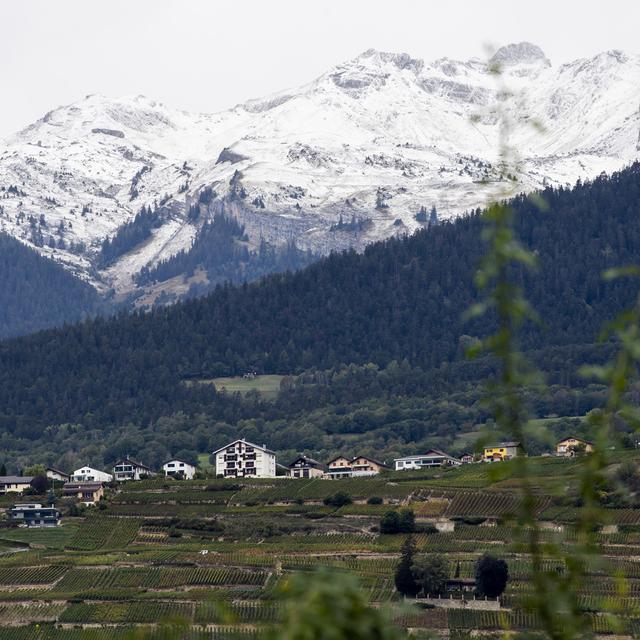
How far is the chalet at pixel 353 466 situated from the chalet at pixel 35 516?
46.2 metres

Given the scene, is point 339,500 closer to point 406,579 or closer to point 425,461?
point 406,579

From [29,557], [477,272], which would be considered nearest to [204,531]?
[29,557]

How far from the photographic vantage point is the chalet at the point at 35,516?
488 ft

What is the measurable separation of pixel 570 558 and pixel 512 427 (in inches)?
37.4

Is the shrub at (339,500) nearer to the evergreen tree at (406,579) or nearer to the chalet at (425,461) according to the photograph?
the evergreen tree at (406,579)

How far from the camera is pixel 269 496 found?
154 m

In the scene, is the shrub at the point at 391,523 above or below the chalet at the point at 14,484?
below

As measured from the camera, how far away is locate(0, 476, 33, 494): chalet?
174 m

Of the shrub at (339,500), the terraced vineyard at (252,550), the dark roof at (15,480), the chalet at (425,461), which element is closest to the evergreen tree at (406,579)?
the terraced vineyard at (252,550)

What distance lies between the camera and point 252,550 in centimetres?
12938

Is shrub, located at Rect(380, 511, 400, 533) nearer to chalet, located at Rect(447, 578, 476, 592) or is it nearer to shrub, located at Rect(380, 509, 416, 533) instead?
shrub, located at Rect(380, 509, 416, 533)

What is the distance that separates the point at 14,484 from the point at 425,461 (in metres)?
47.9

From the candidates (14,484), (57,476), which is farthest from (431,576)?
(57,476)

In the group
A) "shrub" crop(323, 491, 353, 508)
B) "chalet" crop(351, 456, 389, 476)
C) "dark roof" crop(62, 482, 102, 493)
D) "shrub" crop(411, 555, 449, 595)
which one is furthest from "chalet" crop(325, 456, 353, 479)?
"shrub" crop(411, 555, 449, 595)
